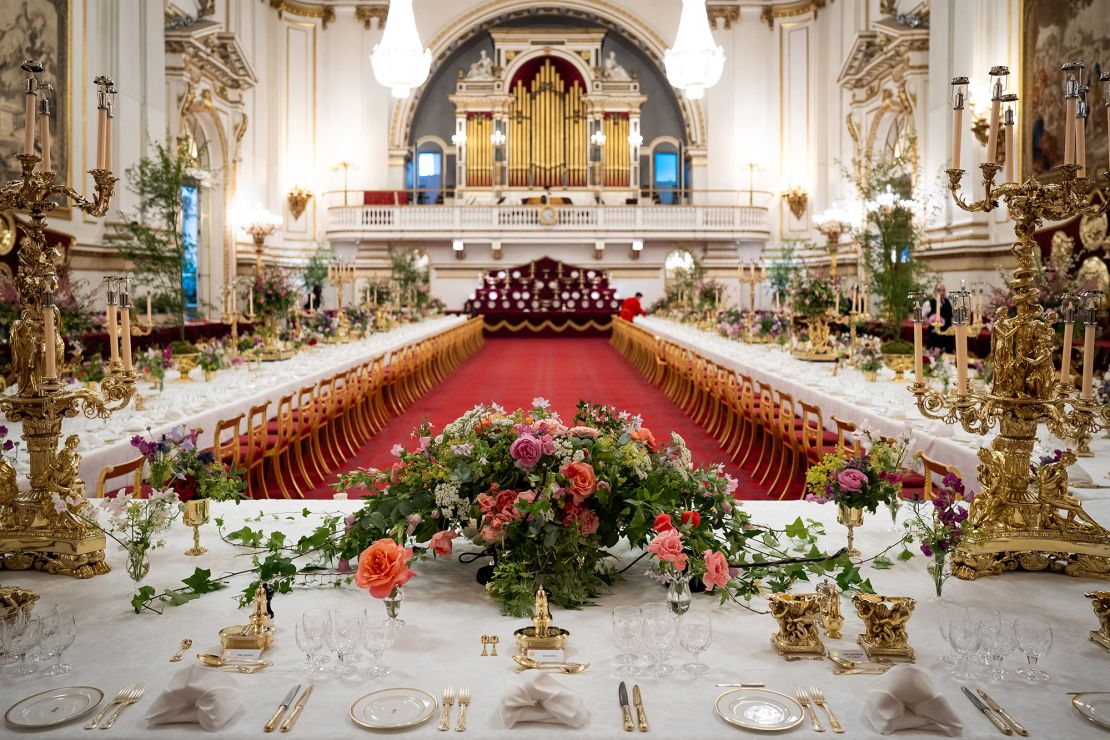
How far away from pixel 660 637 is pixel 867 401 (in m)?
4.35

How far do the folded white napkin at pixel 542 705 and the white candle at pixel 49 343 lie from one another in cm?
163

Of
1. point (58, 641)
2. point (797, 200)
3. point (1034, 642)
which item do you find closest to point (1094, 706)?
point (1034, 642)

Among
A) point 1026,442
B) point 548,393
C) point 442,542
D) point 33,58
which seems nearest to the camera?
point 442,542

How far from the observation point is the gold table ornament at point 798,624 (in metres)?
2.02

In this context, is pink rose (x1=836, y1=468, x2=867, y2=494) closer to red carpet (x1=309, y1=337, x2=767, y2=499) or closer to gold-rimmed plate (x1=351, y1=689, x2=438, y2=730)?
gold-rimmed plate (x1=351, y1=689, x2=438, y2=730)

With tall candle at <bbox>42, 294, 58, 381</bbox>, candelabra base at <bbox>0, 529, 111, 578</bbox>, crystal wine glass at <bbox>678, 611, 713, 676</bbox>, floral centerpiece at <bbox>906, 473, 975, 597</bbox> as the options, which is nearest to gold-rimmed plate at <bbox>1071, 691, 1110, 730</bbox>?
floral centerpiece at <bbox>906, 473, 975, 597</bbox>

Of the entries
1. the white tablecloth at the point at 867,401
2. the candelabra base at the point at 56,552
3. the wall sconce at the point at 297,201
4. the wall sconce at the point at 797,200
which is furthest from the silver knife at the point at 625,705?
→ the wall sconce at the point at 797,200

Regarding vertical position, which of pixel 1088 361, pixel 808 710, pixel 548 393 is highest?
pixel 1088 361

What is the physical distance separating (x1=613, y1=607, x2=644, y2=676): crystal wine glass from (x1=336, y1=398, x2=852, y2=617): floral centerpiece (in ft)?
0.79

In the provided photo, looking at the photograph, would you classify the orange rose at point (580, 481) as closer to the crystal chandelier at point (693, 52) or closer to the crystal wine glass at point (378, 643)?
the crystal wine glass at point (378, 643)

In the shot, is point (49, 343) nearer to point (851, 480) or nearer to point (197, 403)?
point (851, 480)

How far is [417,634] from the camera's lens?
2131 mm

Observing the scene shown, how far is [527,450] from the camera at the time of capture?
2.24 metres

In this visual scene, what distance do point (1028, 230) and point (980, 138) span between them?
35.8 ft
